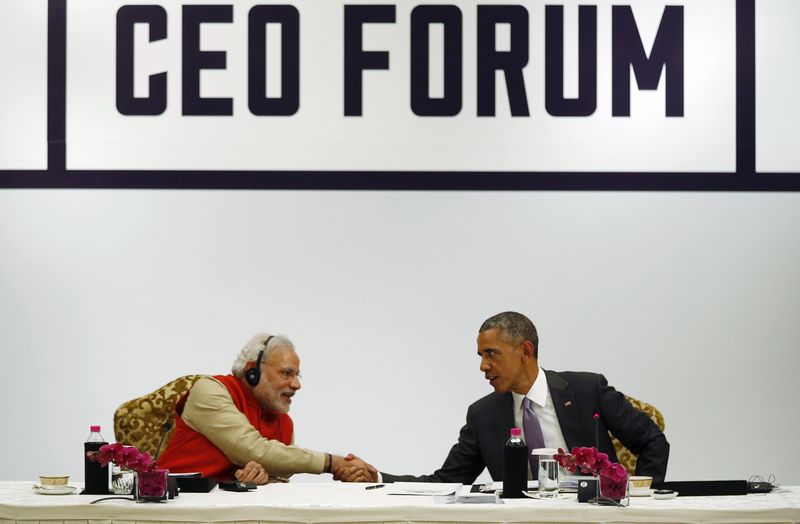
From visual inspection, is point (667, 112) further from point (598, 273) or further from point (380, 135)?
point (380, 135)

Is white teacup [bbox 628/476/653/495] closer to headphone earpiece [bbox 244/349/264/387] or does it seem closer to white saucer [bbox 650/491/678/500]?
white saucer [bbox 650/491/678/500]

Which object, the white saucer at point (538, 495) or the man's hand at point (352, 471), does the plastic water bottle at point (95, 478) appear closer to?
the man's hand at point (352, 471)

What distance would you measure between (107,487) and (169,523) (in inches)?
15.1

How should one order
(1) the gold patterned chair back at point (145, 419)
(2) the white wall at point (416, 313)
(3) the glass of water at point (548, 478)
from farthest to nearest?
(2) the white wall at point (416, 313), (1) the gold patterned chair back at point (145, 419), (3) the glass of water at point (548, 478)

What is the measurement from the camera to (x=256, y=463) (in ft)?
11.4

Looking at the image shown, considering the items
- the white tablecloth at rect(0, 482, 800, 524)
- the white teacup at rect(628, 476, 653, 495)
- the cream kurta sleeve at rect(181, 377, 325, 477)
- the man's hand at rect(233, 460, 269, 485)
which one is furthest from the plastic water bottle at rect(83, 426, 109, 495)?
the white teacup at rect(628, 476, 653, 495)

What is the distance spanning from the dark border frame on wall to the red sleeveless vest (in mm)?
1274

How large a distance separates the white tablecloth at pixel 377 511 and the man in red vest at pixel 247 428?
534mm

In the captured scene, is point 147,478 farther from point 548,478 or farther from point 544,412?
point 544,412

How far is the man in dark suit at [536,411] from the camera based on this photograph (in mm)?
3799

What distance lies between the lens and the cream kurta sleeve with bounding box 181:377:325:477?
3.58 metres

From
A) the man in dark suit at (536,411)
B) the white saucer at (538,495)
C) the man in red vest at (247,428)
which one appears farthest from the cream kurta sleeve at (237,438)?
the white saucer at (538,495)

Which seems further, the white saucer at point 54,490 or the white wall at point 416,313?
the white wall at point 416,313

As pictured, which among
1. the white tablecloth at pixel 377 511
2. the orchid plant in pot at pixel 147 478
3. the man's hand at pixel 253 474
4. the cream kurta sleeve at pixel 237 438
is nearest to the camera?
the white tablecloth at pixel 377 511
